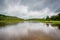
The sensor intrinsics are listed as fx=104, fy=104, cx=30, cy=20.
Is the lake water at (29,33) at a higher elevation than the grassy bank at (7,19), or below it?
below

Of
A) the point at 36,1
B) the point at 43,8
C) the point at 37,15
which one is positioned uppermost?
the point at 36,1

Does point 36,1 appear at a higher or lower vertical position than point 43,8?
higher

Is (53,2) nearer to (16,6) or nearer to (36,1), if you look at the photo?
(36,1)

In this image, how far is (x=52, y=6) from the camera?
25.2ft

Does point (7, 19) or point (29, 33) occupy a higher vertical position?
point (7, 19)

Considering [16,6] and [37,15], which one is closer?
[16,6]

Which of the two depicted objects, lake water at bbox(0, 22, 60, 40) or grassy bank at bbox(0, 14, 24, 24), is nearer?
lake water at bbox(0, 22, 60, 40)

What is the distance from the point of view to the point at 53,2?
7.61 m

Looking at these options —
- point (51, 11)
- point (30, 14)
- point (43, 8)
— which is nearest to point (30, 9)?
point (30, 14)

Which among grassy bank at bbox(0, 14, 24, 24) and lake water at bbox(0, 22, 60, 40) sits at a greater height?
grassy bank at bbox(0, 14, 24, 24)

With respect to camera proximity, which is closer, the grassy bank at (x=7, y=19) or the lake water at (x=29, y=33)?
the lake water at (x=29, y=33)

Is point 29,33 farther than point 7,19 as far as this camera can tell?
No

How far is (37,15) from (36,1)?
1155mm

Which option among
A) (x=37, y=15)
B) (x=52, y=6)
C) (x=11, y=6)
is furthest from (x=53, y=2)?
(x=11, y=6)
